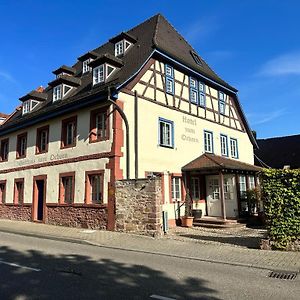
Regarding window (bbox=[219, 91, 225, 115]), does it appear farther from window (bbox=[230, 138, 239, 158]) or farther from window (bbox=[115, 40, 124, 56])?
window (bbox=[115, 40, 124, 56])

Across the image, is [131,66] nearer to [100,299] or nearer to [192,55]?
[192,55]

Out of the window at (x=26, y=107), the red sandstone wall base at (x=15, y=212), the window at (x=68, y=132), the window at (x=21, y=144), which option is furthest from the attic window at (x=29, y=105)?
the red sandstone wall base at (x=15, y=212)

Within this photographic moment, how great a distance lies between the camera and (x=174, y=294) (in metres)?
5.91

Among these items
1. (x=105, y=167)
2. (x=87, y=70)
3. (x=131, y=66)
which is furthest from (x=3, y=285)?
(x=87, y=70)

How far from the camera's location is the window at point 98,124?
16.2 metres

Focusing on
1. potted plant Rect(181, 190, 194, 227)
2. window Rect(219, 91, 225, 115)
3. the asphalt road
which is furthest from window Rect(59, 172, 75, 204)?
window Rect(219, 91, 225, 115)

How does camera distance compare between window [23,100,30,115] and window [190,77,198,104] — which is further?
window [23,100,30,115]

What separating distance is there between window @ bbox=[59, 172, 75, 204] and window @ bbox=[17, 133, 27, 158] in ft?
16.4

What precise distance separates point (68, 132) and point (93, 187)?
3.71 m

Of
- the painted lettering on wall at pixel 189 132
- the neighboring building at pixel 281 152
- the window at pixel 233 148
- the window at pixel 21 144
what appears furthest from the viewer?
the neighboring building at pixel 281 152

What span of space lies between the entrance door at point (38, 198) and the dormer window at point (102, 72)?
630 centimetres

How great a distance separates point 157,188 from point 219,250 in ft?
13.0

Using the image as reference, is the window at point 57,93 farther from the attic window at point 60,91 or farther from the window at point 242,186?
the window at point 242,186

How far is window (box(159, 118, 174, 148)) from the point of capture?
1783cm
